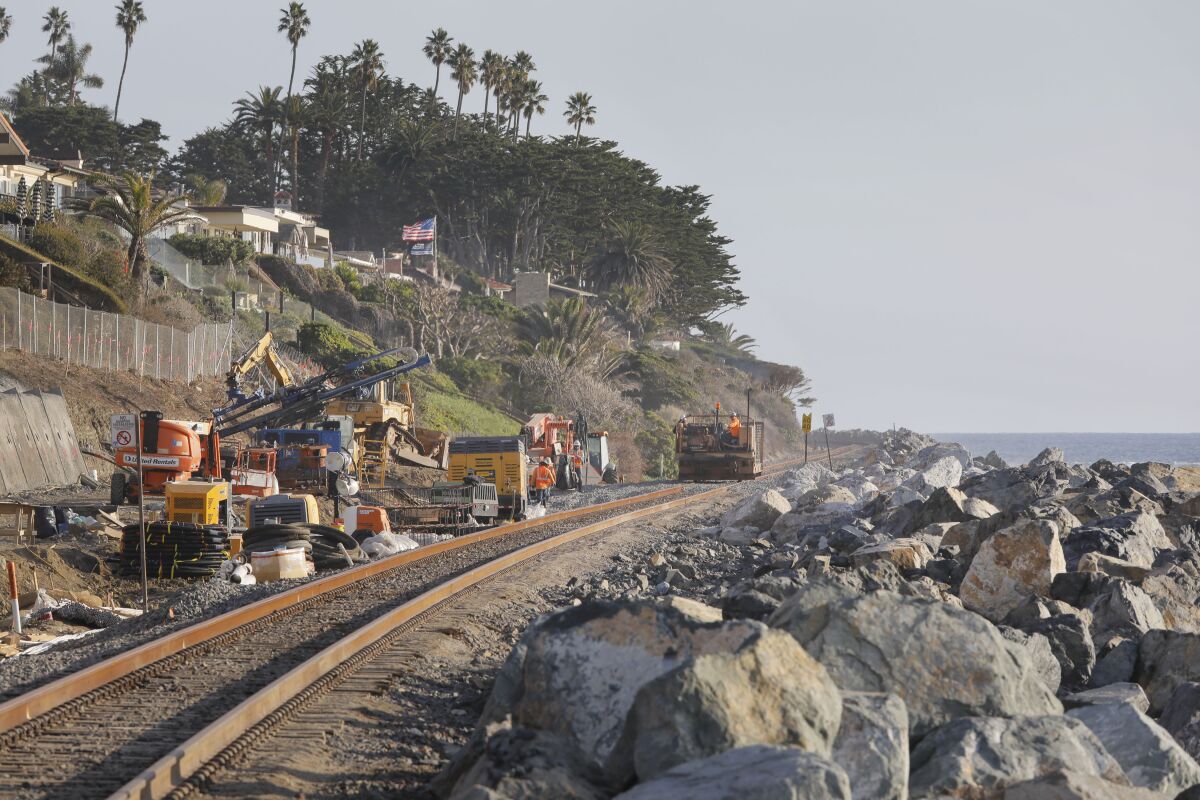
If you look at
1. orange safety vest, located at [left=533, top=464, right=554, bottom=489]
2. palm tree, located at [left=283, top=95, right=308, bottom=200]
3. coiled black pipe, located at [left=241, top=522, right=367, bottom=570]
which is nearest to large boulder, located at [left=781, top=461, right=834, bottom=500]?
orange safety vest, located at [left=533, top=464, right=554, bottom=489]

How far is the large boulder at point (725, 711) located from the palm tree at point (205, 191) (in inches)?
3412

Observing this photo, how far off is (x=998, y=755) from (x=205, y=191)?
322ft

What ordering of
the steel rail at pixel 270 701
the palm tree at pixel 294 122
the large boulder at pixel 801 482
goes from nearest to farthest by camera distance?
the steel rail at pixel 270 701
the large boulder at pixel 801 482
the palm tree at pixel 294 122

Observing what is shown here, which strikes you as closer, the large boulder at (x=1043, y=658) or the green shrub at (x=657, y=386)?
the large boulder at (x=1043, y=658)

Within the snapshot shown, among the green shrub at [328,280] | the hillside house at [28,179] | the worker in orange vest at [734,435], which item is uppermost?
the hillside house at [28,179]

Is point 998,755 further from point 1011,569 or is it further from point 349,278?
point 349,278

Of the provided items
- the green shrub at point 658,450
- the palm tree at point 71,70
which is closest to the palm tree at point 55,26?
the palm tree at point 71,70

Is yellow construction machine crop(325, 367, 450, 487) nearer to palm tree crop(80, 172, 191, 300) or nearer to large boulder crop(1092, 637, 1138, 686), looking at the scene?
palm tree crop(80, 172, 191, 300)

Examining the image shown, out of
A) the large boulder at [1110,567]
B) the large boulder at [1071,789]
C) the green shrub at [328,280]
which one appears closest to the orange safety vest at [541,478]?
the large boulder at [1110,567]

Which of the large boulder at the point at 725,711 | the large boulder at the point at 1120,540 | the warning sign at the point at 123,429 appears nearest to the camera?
the large boulder at the point at 725,711

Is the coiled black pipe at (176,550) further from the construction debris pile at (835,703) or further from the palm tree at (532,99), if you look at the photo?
the palm tree at (532,99)

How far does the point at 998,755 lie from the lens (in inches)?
313

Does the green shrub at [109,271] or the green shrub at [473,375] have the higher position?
the green shrub at [109,271]

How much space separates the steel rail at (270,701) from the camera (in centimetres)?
874
